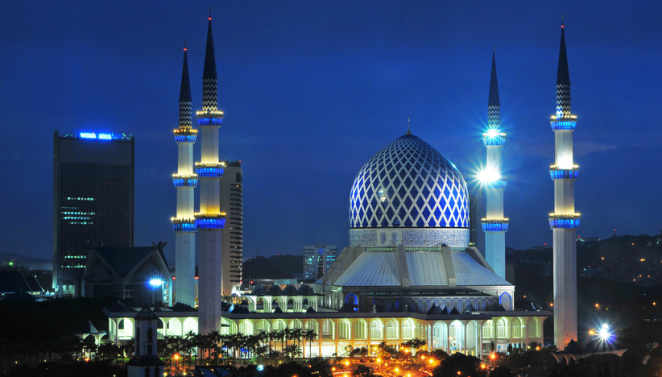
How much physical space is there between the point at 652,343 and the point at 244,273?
81.7m

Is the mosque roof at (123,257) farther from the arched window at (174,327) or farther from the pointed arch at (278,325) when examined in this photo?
the pointed arch at (278,325)

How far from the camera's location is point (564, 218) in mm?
55438

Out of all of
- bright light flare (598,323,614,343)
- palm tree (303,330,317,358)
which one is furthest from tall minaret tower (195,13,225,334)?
bright light flare (598,323,614,343)

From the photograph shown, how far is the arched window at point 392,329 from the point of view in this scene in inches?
2206

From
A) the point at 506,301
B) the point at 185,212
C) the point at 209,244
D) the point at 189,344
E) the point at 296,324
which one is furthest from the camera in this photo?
the point at 185,212

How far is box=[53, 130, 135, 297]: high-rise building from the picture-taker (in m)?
118

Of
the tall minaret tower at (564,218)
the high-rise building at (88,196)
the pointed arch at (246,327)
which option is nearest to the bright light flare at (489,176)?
the tall minaret tower at (564,218)

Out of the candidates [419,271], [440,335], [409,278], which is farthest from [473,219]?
[440,335]

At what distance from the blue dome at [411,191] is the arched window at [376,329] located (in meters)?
7.27

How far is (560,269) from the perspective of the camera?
55.8 m

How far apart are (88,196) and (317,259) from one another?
2747 cm

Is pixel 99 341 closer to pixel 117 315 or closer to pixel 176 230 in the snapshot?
pixel 117 315

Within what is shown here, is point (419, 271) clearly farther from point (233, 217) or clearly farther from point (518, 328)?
point (233, 217)

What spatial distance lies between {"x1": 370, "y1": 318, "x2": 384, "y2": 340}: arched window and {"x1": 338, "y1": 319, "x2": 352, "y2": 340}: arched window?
1.15m
